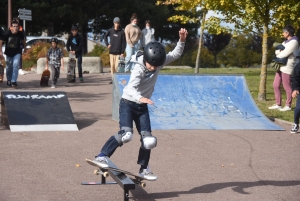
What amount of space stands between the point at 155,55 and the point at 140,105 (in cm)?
61

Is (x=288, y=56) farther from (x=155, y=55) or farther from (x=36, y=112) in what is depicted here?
(x=155, y=55)

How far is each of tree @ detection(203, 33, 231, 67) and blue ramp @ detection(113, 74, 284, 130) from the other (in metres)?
29.2

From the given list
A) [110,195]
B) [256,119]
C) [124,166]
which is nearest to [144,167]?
[110,195]

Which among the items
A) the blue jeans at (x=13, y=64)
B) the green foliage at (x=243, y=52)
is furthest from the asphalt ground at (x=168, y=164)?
the green foliage at (x=243, y=52)

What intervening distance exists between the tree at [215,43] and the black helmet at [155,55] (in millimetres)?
36069

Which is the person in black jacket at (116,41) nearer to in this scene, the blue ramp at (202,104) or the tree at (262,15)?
the tree at (262,15)

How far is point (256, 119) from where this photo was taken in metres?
12.3

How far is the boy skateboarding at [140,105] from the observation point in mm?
6457

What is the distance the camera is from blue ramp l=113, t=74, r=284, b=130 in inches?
467

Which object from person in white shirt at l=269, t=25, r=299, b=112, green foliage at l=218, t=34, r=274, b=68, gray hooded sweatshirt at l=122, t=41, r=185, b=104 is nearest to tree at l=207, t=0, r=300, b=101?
person in white shirt at l=269, t=25, r=299, b=112

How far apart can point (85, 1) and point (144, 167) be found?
112 feet

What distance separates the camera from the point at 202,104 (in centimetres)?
1272

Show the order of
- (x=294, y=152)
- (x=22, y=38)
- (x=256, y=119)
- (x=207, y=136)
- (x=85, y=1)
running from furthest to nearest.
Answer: (x=85, y=1), (x=22, y=38), (x=256, y=119), (x=207, y=136), (x=294, y=152)

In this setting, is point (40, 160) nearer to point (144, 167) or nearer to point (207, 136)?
point (144, 167)
